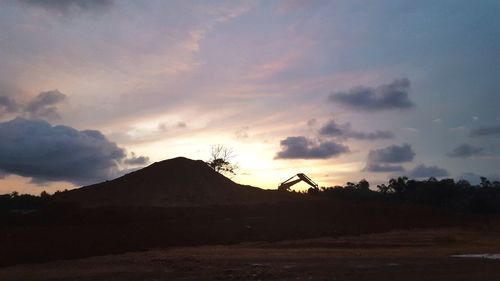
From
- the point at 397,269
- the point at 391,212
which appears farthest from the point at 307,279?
the point at 391,212

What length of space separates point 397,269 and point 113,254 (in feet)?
47.9

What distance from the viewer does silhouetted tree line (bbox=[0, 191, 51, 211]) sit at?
7031cm

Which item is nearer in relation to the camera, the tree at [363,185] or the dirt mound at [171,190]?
the dirt mound at [171,190]

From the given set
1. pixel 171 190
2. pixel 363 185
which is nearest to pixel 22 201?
pixel 171 190

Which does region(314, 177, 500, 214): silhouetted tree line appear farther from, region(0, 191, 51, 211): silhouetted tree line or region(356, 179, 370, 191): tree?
region(0, 191, 51, 211): silhouetted tree line

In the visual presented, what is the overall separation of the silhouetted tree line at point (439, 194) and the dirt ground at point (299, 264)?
37.6 meters

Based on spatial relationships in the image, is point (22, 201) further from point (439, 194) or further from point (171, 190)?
point (439, 194)

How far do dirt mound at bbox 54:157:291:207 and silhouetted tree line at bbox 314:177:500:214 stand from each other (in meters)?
13.7

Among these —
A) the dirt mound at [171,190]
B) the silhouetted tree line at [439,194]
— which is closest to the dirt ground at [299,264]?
the dirt mound at [171,190]

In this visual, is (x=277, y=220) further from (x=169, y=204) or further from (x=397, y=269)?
(x=397, y=269)

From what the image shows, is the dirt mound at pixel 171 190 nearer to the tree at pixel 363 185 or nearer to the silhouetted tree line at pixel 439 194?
the silhouetted tree line at pixel 439 194

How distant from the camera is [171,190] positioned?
52812mm

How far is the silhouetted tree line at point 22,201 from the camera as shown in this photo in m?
70.3

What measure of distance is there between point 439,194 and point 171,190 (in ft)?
128
